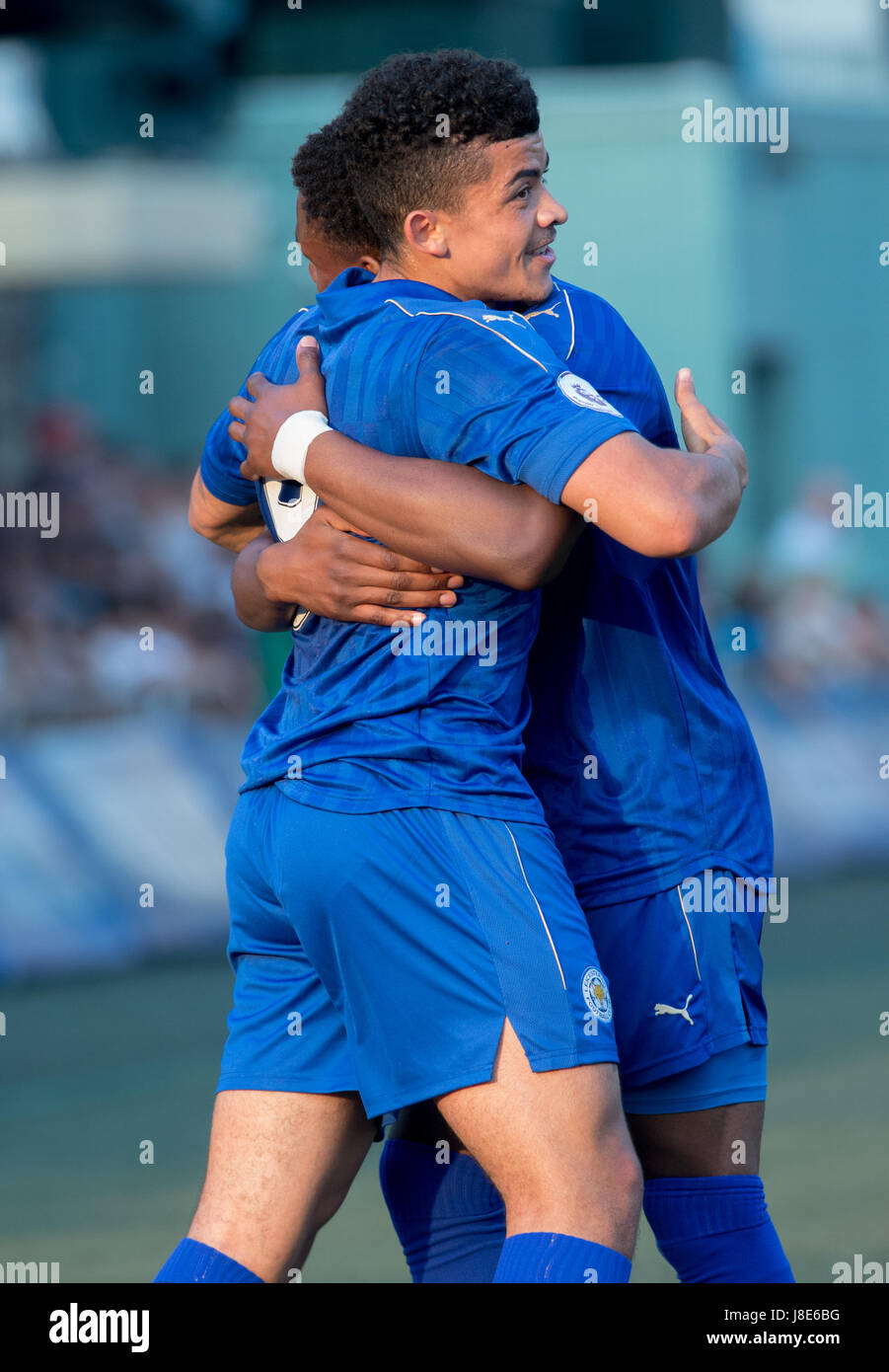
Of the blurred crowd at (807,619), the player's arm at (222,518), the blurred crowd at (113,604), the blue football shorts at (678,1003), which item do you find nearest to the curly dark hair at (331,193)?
the player's arm at (222,518)

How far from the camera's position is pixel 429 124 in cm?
273

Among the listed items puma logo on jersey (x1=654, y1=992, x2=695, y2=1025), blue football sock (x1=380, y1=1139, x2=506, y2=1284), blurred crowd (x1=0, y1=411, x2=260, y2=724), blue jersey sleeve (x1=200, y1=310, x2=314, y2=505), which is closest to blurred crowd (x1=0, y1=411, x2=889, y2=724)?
blurred crowd (x1=0, y1=411, x2=260, y2=724)

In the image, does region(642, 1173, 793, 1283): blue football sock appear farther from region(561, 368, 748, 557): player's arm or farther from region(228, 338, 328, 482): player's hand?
region(228, 338, 328, 482): player's hand

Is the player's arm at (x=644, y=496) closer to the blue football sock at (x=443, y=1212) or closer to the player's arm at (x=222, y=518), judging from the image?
the player's arm at (x=222, y=518)

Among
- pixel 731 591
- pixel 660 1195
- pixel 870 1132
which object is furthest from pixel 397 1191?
pixel 731 591

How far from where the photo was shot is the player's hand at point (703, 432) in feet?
9.00

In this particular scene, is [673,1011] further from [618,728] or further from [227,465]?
[227,465]

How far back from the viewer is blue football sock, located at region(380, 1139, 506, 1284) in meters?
3.17

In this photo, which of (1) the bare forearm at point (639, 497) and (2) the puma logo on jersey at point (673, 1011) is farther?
(2) the puma logo on jersey at point (673, 1011)

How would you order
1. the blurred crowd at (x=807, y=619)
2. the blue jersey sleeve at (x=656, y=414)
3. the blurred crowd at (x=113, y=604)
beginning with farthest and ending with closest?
the blurred crowd at (x=807, y=619), the blurred crowd at (x=113, y=604), the blue jersey sleeve at (x=656, y=414)

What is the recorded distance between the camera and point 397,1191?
3.25 meters

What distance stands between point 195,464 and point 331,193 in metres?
10.2

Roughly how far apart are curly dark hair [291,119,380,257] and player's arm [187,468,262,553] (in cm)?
47

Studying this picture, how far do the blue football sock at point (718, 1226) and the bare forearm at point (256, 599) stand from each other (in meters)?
1.02
